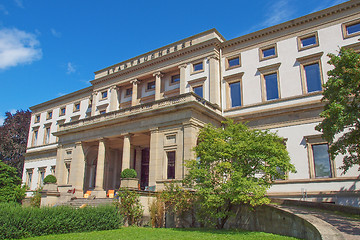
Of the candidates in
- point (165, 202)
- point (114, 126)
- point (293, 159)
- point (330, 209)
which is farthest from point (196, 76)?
point (330, 209)

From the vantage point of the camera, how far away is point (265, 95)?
94.7 ft

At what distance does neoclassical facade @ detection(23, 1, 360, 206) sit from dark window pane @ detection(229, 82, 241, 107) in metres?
0.10

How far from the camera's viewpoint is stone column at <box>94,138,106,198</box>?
28.8m

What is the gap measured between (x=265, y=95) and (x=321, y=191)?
9.61 m

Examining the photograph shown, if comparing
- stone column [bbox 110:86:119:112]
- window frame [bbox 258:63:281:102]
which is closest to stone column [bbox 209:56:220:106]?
window frame [bbox 258:63:281:102]

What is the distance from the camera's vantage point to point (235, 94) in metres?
30.5

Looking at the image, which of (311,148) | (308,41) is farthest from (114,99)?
(311,148)

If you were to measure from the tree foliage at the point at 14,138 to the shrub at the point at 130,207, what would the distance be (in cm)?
4006

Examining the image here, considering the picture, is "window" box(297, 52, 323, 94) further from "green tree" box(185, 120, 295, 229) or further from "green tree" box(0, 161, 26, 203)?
"green tree" box(0, 161, 26, 203)

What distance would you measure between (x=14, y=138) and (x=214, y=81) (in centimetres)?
4185

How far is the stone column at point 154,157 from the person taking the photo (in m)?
25.4

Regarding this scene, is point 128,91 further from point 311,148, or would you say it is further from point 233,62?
point 311,148

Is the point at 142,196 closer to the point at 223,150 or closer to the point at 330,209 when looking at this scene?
the point at 223,150

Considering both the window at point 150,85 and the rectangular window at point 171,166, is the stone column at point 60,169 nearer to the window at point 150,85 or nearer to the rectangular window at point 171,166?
the window at point 150,85
